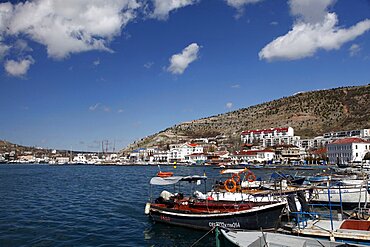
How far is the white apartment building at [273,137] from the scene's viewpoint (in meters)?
170

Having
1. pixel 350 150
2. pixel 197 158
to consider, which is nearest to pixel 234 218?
pixel 350 150

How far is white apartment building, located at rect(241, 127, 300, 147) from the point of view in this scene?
169875mm

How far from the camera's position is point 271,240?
43.2 ft

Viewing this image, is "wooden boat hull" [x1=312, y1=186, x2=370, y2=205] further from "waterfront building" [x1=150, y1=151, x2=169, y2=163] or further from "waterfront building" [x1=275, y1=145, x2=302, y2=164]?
"waterfront building" [x1=150, y1=151, x2=169, y2=163]

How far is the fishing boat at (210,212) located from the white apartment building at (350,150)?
94.3 metres

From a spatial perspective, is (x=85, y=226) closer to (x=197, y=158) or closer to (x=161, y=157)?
(x=197, y=158)

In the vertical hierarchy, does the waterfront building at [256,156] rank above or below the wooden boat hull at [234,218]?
above

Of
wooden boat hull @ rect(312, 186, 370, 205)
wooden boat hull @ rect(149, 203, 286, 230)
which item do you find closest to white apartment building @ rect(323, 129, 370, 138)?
wooden boat hull @ rect(312, 186, 370, 205)

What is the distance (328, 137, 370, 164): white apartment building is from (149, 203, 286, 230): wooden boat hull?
316 ft

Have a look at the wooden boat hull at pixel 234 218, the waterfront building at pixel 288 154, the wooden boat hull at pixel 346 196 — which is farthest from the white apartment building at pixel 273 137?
the wooden boat hull at pixel 234 218

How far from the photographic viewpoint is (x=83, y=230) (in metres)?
21.9

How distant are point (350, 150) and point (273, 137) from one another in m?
69.9

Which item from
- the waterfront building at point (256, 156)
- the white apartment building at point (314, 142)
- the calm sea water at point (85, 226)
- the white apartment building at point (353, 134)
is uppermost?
the white apartment building at point (353, 134)

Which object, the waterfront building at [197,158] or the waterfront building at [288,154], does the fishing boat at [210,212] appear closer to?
the waterfront building at [288,154]
